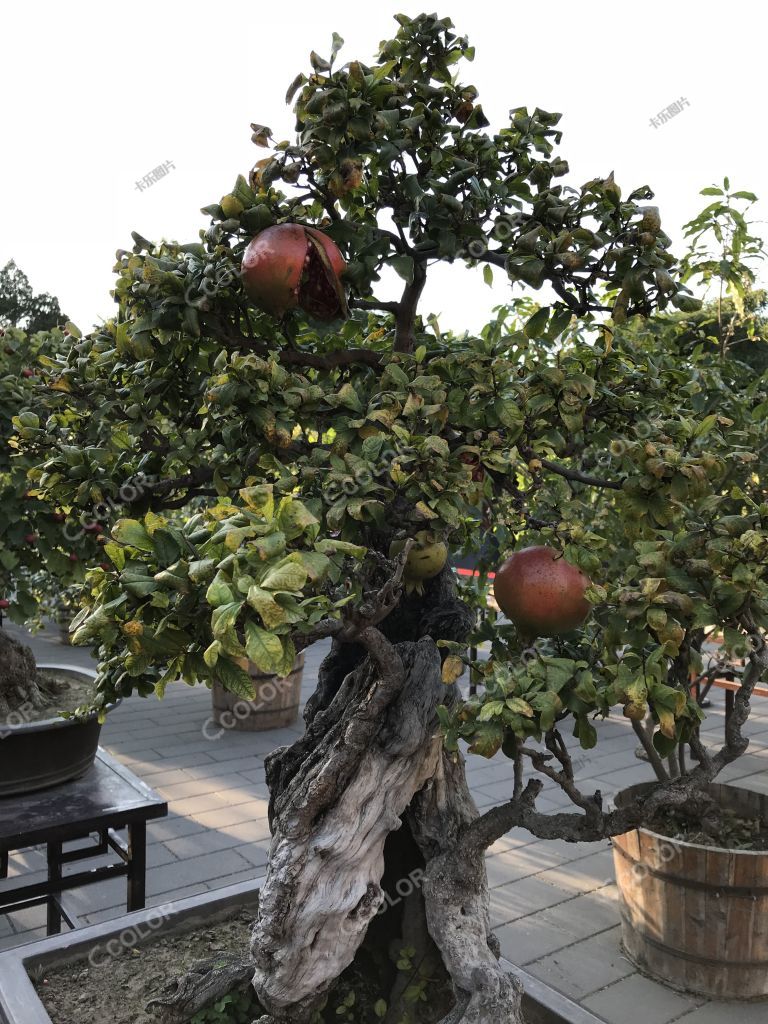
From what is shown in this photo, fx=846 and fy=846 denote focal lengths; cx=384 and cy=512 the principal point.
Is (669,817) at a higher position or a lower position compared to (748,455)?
lower

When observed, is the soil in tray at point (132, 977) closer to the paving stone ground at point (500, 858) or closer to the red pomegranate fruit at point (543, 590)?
the red pomegranate fruit at point (543, 590)

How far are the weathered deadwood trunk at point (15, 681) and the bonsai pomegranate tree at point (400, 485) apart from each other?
1.78 m

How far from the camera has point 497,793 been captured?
5555 mm

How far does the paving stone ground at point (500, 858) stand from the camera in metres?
3.44

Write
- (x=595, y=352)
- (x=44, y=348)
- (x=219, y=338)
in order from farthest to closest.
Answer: (x=44, y=348), (x=595, y=352), (x=219, y=338)

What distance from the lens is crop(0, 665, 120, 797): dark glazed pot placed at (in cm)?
322

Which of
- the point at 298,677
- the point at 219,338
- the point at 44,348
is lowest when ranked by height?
the point at 298,677

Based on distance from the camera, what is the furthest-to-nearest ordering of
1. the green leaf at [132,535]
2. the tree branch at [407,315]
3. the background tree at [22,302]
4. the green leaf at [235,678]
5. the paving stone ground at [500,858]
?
the background tree at [22,302] < the paving stone ground at [500,858] < the tree branch at [407,315] < the green leaf at [132,535] < the green leaf at [235,678]

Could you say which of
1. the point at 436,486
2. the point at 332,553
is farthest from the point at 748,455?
the point at 332,553

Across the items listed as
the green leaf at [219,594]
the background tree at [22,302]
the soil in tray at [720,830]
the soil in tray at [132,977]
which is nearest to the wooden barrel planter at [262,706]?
the soil in tray at [720,830]

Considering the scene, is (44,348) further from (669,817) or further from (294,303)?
(669,817)

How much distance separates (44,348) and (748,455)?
378 centimetres

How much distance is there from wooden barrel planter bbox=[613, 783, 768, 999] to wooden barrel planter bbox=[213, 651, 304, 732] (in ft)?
11.9

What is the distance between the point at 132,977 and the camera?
2336 millimetres
